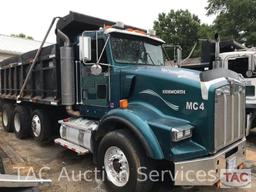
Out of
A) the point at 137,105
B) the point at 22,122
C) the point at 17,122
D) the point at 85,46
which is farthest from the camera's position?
the point at 17,122

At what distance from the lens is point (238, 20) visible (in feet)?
84.7

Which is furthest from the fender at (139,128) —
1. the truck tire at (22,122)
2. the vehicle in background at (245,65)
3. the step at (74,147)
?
the truck tire at (22,122)

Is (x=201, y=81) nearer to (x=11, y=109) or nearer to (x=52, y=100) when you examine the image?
(x=52, y=100)

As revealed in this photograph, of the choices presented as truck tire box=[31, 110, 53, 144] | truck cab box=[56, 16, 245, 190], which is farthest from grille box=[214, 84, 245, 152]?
truck tire box=[31, 110, 53, 144]

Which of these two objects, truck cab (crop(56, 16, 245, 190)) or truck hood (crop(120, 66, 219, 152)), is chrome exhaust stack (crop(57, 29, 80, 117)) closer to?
truck cab (crop(56, 16, 245, 190))

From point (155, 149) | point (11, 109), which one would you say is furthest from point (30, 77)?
point (155, 149)

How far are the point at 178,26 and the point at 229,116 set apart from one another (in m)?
38.2

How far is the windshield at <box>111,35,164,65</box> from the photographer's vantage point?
540 cm

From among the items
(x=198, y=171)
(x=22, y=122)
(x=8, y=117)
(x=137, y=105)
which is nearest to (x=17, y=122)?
(x=22, y=122)

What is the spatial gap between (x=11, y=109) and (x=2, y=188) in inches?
270

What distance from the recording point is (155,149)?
4004mm

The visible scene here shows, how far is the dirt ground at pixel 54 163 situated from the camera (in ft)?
16.6

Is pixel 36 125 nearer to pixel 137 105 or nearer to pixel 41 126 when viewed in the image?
pixel 41 126

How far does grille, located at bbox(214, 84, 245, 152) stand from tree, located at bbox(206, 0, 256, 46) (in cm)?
2083
